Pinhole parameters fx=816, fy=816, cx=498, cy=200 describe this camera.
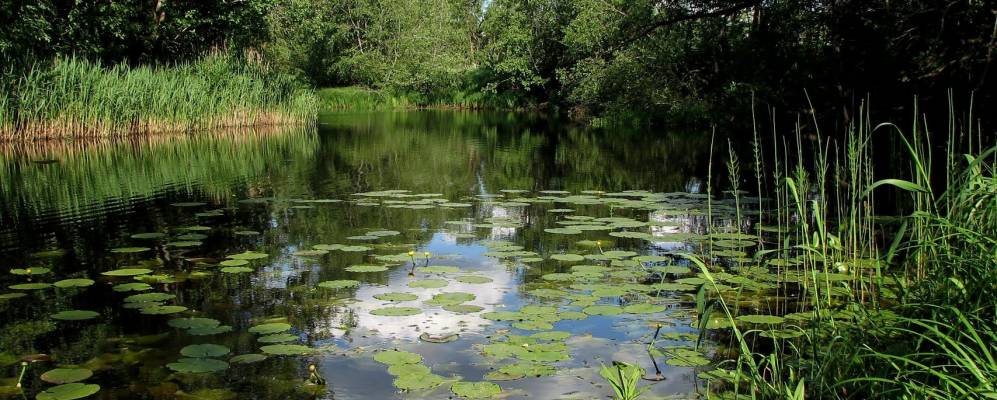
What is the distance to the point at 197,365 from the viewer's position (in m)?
4.31

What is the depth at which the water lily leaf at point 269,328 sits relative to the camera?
493 cm

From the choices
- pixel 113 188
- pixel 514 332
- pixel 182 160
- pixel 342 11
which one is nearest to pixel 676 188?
pixel 514 332

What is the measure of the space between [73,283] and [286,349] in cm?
236

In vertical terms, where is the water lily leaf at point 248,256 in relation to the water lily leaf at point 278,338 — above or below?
above

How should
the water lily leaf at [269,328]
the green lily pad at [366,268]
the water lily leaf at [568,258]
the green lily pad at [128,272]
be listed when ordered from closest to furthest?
the water lily leaf at [269,328] → the green lily pad at [128,272] → the green lily pad at [366,268] → the water lily leaf at [568,258]

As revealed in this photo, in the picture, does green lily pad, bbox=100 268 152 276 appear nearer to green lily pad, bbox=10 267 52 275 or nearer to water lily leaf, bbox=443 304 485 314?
green lily pad, bbox=10 267 52 275

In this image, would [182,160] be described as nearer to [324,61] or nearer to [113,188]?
[113,188]

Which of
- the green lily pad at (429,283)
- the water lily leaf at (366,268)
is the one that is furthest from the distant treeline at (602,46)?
the water lily leaf at (366,268)

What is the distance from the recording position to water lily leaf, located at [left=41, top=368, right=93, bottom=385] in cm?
408

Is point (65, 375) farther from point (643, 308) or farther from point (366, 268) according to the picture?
point (643, 308)

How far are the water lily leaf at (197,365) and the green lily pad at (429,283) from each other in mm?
1926

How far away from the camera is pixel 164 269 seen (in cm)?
659

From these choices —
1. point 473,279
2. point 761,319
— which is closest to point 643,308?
point 761,319

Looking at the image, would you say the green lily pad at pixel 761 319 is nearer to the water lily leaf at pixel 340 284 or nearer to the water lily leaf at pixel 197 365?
the water lily leaf at pixel 340 284
